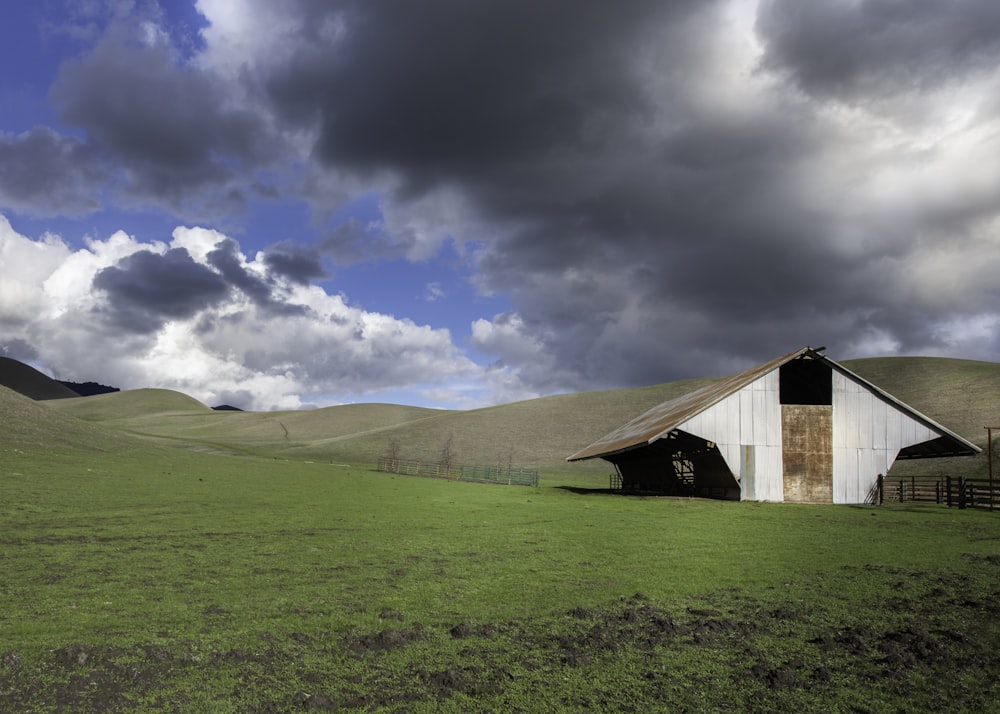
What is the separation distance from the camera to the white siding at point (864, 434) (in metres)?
32.8

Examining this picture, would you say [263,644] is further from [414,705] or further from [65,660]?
[414,705]

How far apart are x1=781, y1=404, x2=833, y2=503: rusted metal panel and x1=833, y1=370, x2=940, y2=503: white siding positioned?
0.42 metres

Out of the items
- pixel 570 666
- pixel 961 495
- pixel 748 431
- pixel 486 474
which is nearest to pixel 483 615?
pixel 570 666

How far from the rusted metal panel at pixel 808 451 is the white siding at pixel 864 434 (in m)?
0.42

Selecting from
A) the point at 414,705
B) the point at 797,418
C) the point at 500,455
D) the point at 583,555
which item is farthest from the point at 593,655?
the point at 500,455

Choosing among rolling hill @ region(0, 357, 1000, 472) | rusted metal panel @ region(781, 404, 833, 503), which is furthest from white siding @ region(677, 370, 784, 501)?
rolling hill @ region(0, 357, 1000, 472)

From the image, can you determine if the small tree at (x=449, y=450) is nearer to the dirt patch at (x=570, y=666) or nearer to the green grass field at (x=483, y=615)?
the green grass field at (x=483, y=615)

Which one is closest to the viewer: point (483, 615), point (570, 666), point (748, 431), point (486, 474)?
point (570, 666)

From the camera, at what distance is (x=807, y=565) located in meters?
12.1

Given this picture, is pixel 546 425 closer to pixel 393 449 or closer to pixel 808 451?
pixel 393 449

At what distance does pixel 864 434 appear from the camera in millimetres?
33031

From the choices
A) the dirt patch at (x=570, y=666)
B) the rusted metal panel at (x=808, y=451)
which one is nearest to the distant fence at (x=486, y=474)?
the rusted metal panel at (x=808, y=451)

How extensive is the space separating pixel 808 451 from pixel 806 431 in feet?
3.38

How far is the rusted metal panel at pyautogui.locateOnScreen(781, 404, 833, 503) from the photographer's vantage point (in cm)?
3244
